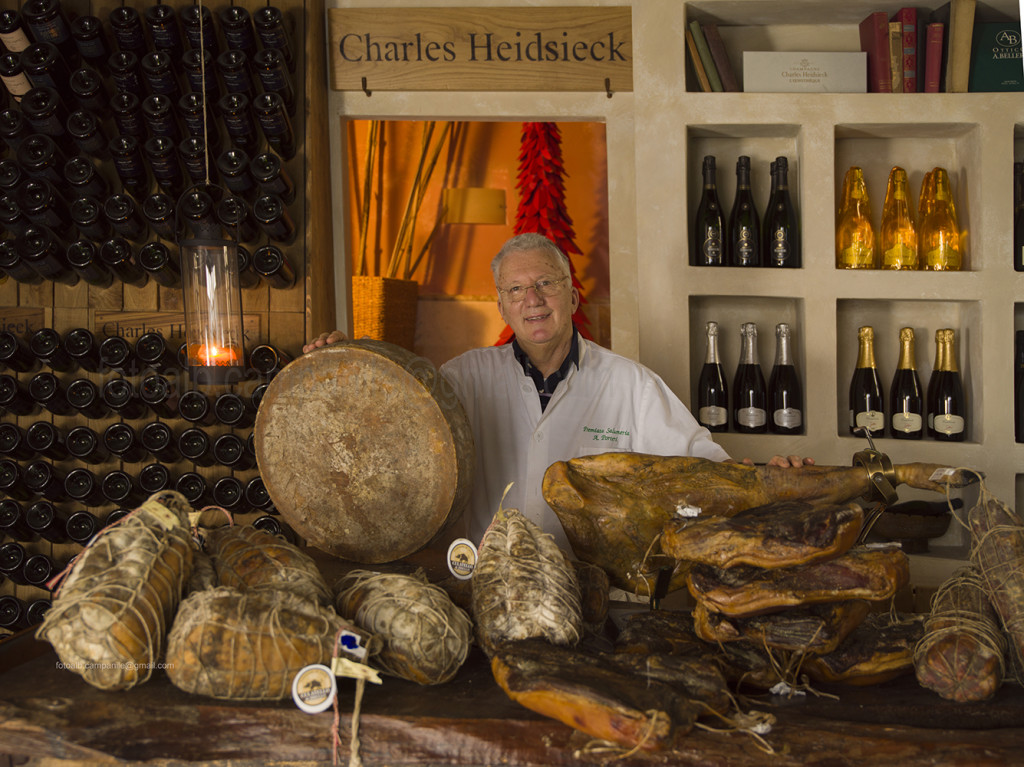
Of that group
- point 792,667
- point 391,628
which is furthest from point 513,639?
point 792,667

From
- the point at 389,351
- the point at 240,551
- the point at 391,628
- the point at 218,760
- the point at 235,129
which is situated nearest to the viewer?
the point at 218,760

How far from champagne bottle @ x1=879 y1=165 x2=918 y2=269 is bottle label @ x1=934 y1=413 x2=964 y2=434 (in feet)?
1.94

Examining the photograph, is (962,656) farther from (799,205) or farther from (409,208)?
(409,208)

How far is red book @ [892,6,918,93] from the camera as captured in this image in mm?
2906

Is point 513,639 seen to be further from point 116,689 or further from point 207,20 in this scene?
point 207,20

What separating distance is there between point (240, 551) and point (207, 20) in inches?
84.3

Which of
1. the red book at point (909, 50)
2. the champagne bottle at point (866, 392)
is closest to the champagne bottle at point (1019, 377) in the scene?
the champagne bottle at point (866, 392)

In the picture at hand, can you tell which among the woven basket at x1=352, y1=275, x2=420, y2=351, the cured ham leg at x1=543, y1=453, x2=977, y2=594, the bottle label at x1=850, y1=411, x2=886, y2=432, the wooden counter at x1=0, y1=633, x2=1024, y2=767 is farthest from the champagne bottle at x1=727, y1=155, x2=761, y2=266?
the wooden counter at x1=0, y1=633, x2=1024, y2=767

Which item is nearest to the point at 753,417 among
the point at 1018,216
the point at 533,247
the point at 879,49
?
the point at 533,247

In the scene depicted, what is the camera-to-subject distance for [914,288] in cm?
288

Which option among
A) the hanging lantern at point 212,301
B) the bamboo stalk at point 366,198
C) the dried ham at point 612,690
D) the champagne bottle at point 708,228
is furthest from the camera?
the bamboo stalk at point 366,198

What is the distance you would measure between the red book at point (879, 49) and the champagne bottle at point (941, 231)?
1.30ft

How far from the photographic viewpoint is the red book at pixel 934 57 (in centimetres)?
287

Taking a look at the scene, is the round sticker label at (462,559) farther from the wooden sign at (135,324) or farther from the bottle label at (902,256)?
the bottle label at (902,256)
